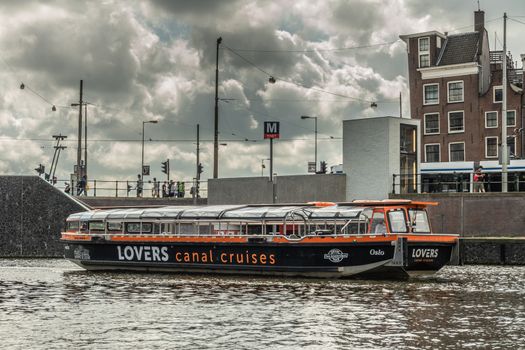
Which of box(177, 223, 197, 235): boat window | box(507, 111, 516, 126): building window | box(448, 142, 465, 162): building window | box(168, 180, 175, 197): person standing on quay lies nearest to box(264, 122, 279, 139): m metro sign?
box(177, 223, 197, 235): boat window

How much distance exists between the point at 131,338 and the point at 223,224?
20244 millimetres

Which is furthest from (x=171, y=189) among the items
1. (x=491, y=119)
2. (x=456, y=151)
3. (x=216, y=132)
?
(x=491, y=119)

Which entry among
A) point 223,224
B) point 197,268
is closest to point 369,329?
point 197,268

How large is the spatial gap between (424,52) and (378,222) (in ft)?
172

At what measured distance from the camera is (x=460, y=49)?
79.5 meters

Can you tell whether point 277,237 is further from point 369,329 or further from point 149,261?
point 369,329

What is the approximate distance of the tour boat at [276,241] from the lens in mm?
30156

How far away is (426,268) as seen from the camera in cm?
3045

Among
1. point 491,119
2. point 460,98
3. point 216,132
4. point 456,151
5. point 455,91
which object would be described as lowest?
point 216,132

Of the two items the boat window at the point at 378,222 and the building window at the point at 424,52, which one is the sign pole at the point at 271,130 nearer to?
the boat window at the point at 378,222

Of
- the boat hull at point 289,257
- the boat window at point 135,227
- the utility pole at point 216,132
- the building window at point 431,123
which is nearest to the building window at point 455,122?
the building window at point 431,123

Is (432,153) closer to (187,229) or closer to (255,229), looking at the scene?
(187,229)

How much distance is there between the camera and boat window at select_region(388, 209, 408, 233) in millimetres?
31031

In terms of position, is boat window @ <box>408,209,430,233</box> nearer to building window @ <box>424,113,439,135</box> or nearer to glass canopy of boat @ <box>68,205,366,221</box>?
glass canopy of boat @ <box>68,205,366,221</box>
